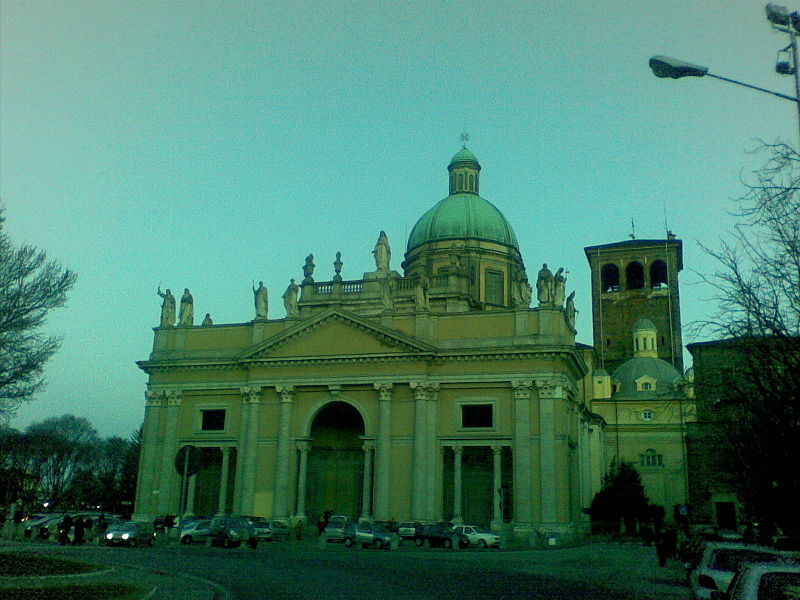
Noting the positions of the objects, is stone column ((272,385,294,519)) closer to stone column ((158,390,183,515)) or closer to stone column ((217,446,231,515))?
stone column ((217,446,231,515))

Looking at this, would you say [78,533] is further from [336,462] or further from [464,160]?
[464,160]

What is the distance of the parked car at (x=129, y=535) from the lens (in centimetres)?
3541

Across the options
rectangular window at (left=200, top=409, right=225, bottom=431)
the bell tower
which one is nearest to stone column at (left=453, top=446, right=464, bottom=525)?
rectangular window at (left=200, top=409, right=225, bottom=431)

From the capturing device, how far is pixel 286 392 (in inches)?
1849

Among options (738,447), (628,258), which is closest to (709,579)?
(738,447)

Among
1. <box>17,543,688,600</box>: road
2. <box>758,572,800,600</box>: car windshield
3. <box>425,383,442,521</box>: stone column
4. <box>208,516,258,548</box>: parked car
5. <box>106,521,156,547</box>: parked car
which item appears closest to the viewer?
<box>758,572,800,600</box>: car windshield

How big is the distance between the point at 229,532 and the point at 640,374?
4956 cm

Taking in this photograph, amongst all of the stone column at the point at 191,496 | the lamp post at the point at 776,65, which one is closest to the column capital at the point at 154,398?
the stone column at the point at 191,496

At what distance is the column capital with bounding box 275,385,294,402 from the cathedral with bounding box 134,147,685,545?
0.14 metres

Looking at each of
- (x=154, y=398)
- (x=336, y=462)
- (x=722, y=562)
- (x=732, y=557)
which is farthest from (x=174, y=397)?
(x=732, y=557)

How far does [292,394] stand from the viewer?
47.0 m

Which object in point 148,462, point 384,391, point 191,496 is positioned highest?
point 384,391

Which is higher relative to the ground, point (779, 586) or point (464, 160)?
point (464, 160)

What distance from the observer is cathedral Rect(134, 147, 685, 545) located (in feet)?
141
